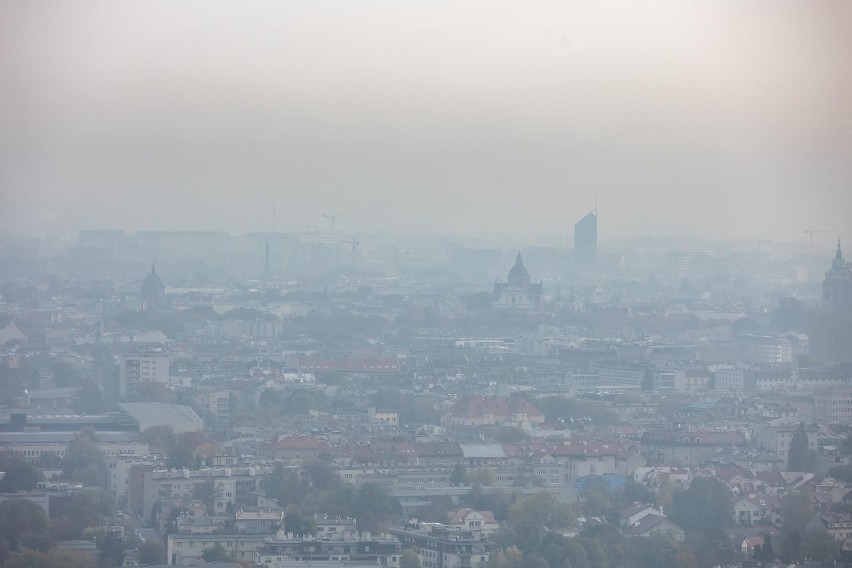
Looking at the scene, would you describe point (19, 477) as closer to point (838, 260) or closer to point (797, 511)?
point (797, 511)

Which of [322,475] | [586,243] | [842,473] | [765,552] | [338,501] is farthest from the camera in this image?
[586,243]

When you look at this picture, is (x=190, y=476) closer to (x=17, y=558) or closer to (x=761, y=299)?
(x=17, y=558)

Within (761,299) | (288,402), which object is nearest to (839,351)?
(288,402)

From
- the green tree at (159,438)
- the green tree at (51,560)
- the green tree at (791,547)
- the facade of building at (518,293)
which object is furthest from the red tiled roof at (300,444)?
the facade of building at (518,293)

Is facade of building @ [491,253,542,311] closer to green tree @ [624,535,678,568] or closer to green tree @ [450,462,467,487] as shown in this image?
green tree @ [450,462,467,487]

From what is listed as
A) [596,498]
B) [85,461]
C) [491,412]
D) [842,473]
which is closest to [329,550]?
[596,498]

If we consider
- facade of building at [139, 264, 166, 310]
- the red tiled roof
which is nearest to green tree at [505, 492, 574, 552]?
the red tiled roof
